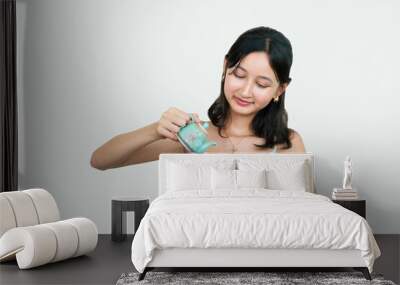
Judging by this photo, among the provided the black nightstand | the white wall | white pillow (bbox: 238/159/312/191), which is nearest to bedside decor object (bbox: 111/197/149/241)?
the white wall

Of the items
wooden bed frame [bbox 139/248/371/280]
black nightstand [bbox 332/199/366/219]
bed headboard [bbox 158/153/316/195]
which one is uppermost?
bed headboard [bbox 158/153/316/195]

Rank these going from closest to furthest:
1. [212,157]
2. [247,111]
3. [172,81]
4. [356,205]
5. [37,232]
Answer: [37,232], [356,205], [212,157], [247,111], [172,81]

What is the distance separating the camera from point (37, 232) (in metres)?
Answer: 5.36

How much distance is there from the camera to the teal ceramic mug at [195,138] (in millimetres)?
7094

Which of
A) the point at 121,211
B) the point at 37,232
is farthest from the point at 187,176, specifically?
the point at 37,232

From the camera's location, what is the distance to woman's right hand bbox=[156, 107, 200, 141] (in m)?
7.14

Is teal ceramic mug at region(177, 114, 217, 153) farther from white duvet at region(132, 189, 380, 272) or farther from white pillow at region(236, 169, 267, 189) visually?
white duvet at region(132, 189, 380, 272)

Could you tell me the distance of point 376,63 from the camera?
7.18m

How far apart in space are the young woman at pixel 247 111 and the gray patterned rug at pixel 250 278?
212 cm

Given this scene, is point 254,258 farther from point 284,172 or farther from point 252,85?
point 252,85

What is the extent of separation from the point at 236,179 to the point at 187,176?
46 cm

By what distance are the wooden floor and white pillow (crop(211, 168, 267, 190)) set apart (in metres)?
1.04

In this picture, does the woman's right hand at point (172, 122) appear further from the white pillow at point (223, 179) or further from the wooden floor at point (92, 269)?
the wooden floor at point (92, 269)

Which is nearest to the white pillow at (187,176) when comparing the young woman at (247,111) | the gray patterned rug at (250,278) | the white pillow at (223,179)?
the white pillow at (223,179)
